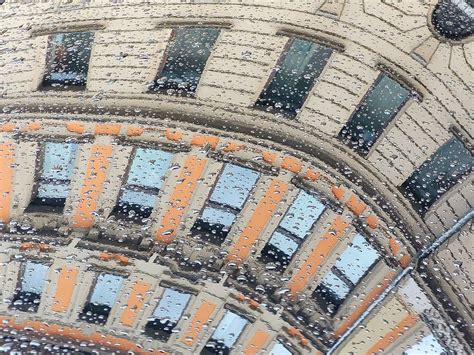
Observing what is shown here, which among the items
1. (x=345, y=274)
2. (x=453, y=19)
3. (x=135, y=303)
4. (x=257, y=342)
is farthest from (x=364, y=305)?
(x=453, y=19)

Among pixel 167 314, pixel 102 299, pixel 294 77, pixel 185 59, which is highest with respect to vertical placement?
pixel 294 77

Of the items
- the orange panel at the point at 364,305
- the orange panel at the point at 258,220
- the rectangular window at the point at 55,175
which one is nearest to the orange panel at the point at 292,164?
the orange panel at the point at 258,220

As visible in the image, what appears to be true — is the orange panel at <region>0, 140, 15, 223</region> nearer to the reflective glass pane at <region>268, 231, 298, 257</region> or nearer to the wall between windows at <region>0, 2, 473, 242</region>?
the wall between windows at <region>0, 2, 473, 242</region>

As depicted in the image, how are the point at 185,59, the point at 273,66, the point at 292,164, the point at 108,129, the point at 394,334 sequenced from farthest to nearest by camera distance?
the point at 394,334, the point at 292,164, the point at 108,129, the point at 185,59, the point at 273,66

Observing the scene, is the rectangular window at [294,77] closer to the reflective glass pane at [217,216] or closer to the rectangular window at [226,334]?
the reflective glass pane at [217,216]

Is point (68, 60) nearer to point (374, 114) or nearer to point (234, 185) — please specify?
point (234, 185)

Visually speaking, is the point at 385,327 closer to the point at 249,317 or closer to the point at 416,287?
the point at 416,287
